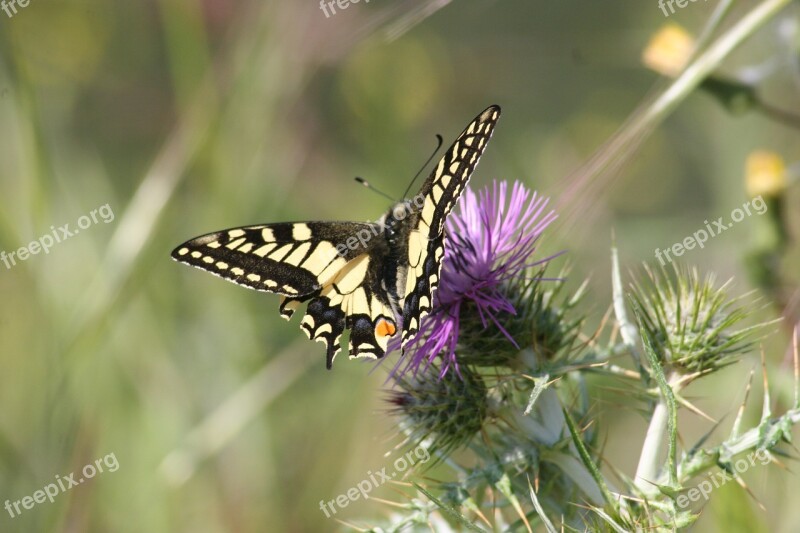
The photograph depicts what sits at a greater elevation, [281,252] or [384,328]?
[281,252]

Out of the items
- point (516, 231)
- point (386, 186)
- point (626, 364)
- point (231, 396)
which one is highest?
point (386, 186)

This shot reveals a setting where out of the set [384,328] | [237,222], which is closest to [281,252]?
[384,328]

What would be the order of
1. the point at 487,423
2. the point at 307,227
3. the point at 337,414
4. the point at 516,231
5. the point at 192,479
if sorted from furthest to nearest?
the point at 337,414 < the point at 192,479 < the point at 307,227 < the point at 516,231 < the point at 487,423

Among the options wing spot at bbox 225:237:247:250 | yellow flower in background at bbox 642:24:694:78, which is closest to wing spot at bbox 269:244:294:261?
wing spot at bbox 225:237:247:250

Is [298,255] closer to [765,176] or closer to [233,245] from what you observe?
[233,245]

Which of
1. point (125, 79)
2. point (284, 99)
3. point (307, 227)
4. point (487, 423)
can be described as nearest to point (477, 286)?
point (487, 423)

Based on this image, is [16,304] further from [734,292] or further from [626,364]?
[734,292]
